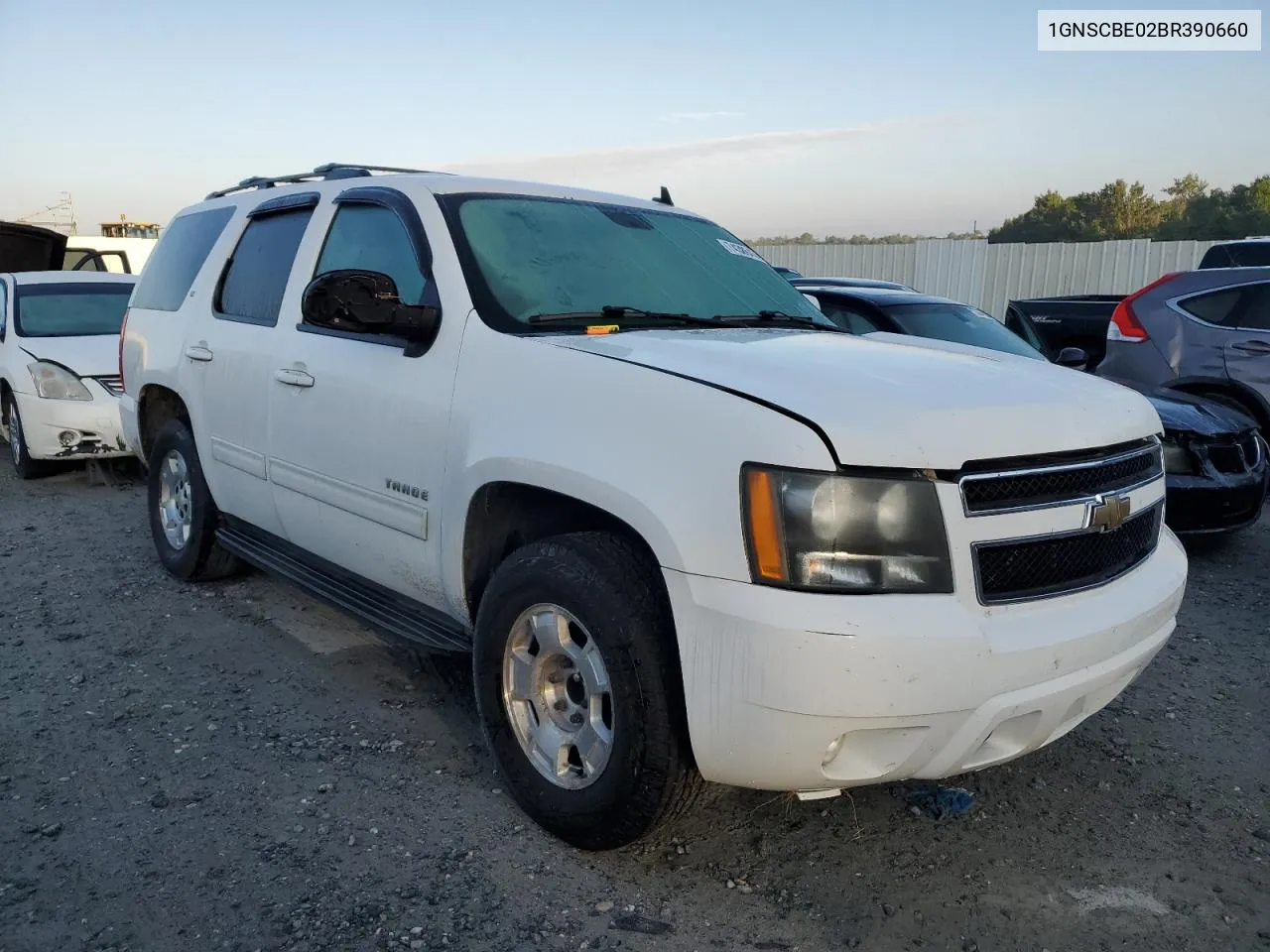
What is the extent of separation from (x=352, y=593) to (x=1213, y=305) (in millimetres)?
6904

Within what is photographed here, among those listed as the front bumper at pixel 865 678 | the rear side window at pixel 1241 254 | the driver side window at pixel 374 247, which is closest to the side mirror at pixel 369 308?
the driver side window at pixel 374 247

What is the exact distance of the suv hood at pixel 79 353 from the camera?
8.13 metres

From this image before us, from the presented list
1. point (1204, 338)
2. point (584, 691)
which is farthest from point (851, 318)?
point (584, 691)

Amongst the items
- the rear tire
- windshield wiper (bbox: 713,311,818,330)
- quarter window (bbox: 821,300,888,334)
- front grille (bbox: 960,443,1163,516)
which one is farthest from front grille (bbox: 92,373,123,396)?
front grille (bbox: 960,443,1163,516)

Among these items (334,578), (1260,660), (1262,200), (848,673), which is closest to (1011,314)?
(1260,660)

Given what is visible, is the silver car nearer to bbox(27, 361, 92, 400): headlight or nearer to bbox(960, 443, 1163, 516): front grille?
bbox(960, 443, 1163, 516): front grille

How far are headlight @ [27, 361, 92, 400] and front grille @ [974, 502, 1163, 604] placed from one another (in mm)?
7526

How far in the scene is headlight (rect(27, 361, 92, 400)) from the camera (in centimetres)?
801

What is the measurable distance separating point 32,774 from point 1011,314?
9765 millimetres

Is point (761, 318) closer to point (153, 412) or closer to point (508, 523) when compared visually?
point (508, 523)

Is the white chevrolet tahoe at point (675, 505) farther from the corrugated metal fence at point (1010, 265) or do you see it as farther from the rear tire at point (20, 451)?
the corrugated metal fence at point (1010, 265)

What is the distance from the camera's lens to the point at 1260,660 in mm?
4535

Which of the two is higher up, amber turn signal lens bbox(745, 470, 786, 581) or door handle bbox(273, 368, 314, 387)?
door handle bbox(273, 368, 314, 387)

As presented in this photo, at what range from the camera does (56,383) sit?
8039 millimetres
